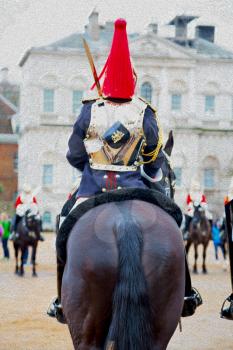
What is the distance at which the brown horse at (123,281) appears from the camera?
480cm

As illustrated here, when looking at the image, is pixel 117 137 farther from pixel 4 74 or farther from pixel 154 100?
pixel 4 74

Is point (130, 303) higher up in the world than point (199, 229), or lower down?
higher up

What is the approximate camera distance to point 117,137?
5742 mm

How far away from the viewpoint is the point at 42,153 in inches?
2089

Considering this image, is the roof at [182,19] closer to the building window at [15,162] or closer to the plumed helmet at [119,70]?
the building window at [15,162]

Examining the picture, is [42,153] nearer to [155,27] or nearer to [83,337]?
[155,27]

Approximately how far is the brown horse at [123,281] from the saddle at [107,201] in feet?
0.50

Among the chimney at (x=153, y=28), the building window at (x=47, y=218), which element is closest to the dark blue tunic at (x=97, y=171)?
the building window at (x=47, y=218)

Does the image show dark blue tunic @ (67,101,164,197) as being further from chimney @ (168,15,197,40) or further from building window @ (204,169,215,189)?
chimney @ (168,15,197,40)

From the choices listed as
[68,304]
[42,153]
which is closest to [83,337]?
[68,304]

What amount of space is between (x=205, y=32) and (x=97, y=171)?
173 feet

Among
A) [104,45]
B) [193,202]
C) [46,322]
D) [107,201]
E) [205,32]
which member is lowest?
[46,322]

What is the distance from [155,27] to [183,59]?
3.57 meters

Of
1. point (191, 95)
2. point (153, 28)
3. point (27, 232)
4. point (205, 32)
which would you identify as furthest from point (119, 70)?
point (205, 32)
